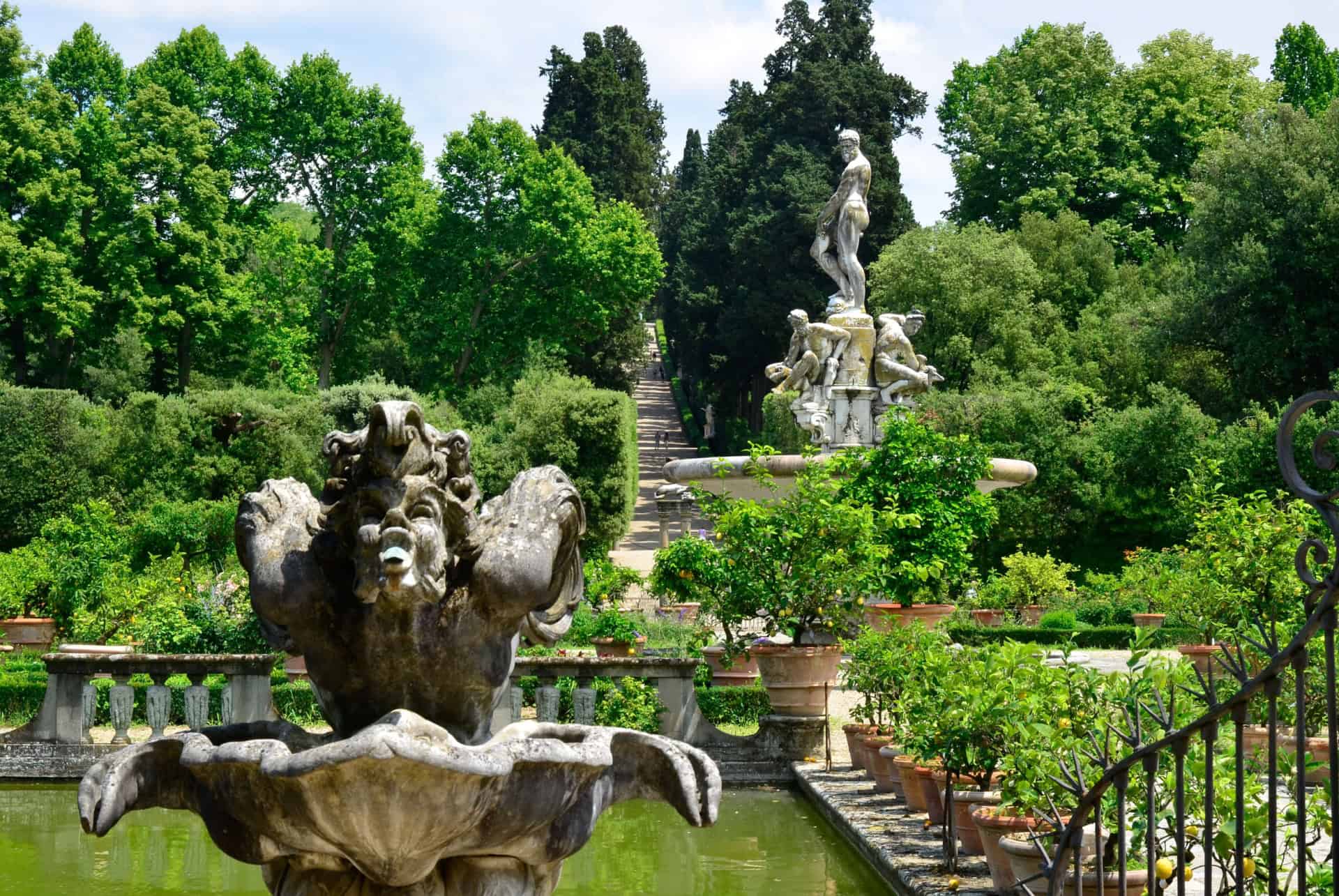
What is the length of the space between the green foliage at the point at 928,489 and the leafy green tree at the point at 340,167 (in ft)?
87.0

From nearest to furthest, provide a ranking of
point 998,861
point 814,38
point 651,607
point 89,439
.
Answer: point 998,861
point 651,607
point 89,439
point 814,38

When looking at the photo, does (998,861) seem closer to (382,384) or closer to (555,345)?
(382,384)

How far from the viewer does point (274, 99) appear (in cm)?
4294

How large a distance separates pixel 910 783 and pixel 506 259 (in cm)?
3581

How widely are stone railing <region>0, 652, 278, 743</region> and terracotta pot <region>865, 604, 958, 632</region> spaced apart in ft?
21.7

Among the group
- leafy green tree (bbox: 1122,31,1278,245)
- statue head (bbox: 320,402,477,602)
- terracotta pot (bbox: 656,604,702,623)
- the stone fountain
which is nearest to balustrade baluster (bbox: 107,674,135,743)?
the stone fountain

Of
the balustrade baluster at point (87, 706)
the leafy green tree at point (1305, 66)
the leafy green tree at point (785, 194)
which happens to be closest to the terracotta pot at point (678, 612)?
the balustrade baluster at point (87, 706)

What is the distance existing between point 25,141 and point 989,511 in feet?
87.6

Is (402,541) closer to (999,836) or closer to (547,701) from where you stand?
(999,836)

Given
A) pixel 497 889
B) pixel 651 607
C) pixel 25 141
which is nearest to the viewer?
pixel 497 889

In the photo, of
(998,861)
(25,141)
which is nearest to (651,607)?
(998,861)

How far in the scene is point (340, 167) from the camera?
143 feet

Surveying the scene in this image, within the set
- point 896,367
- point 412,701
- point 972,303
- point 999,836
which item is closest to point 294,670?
point 999,836

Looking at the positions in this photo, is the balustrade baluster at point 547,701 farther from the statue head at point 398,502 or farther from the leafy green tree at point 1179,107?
the leafy green tree at point 1179,107
